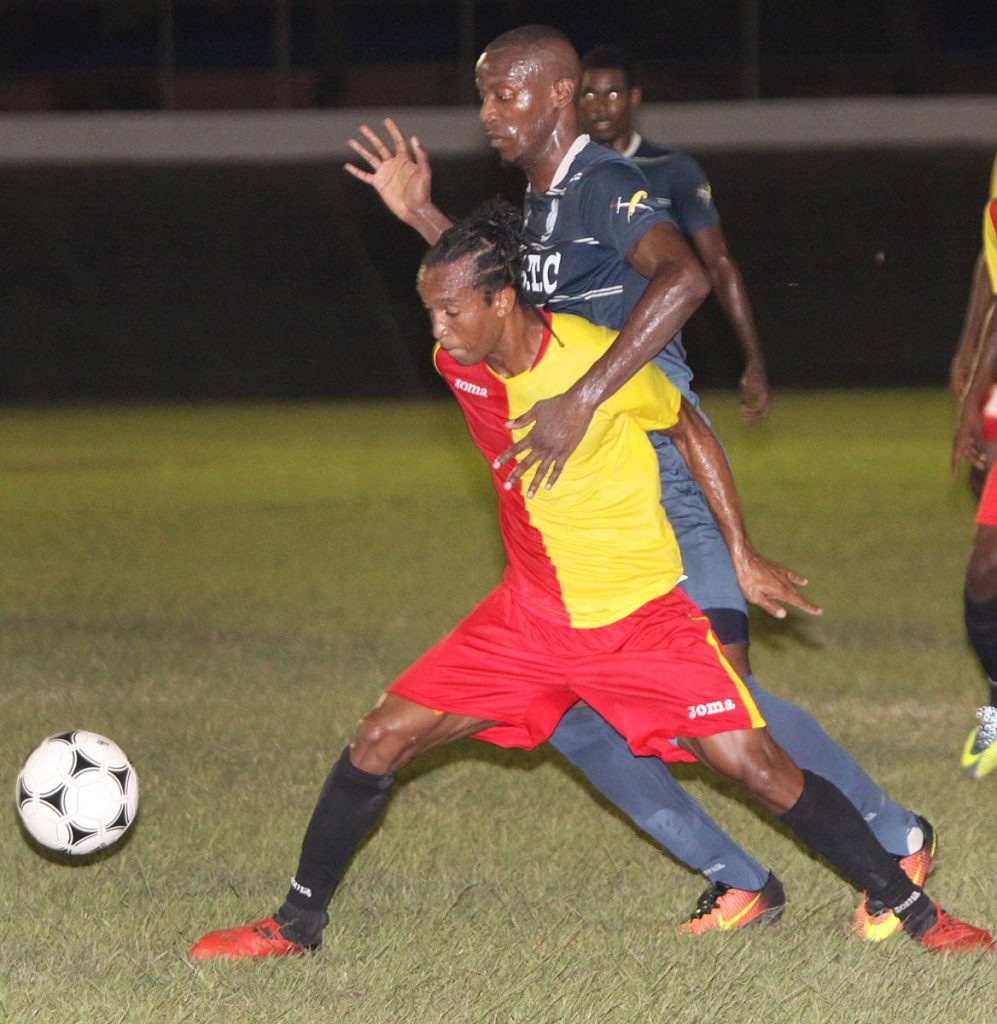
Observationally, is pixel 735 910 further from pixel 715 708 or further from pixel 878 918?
pixel 715 708

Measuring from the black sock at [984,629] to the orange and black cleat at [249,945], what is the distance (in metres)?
2.50

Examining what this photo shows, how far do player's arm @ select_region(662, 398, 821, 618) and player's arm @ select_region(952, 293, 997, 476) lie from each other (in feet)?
5.31

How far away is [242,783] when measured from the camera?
5219 mm

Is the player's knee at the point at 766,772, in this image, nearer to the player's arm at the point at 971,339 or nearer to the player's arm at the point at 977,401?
the player's arm at the point at 977,401

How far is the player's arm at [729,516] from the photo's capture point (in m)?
3.78

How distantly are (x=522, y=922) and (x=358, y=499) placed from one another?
8.07 meters

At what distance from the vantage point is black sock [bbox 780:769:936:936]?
3623 mm

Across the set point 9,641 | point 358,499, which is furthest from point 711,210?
point 358,499

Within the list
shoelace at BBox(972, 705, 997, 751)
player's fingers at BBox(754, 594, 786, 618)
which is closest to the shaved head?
player's fingers at BBox(754, 594, 786, 618)

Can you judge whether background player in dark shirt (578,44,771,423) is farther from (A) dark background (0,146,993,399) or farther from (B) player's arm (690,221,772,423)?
(A) dark background (0,146,993,399)

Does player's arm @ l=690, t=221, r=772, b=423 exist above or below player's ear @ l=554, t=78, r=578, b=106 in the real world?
below

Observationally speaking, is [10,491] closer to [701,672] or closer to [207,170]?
[701,672]

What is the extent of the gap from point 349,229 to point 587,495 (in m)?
19.3

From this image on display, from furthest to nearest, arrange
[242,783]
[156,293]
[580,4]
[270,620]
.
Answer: [580,4] → [156,293] → [270,620] → [242,783]
